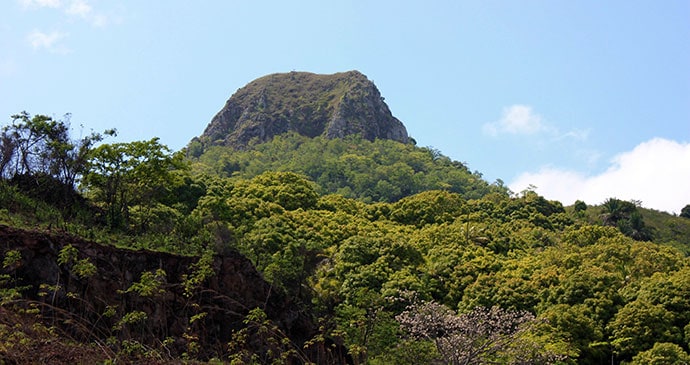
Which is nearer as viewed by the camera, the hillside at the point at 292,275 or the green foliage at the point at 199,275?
the green foliage at the point at 199,275

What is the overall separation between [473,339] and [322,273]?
16.8 m

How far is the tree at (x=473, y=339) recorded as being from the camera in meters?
27.4

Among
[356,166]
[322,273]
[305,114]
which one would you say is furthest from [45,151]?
[305,114]

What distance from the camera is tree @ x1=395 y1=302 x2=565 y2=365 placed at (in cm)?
2742

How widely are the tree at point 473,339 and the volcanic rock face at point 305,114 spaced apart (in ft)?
300

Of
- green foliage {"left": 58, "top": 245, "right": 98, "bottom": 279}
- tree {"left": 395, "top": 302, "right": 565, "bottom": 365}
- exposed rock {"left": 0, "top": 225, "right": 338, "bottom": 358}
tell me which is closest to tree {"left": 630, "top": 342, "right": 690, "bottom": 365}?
tree {"left": 395, "top": 302, "right": 565, "bottom": 365}

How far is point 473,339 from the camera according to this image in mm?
27109

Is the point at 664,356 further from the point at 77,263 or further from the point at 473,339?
the point at 77,263

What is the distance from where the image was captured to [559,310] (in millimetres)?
36688

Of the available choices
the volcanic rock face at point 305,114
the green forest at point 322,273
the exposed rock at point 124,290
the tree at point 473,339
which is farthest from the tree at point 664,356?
the volcanic rock face at point 305,114

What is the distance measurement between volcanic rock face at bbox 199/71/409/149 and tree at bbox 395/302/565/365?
91.3 metres

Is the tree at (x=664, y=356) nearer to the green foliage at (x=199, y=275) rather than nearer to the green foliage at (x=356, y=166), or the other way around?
the green foliage at (x=199, y=275)

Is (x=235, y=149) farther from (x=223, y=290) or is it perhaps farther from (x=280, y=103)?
(x=223, y=290)

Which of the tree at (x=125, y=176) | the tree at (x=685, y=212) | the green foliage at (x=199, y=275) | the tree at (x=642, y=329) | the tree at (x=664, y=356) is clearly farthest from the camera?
the tree at (x=685, y=212)
